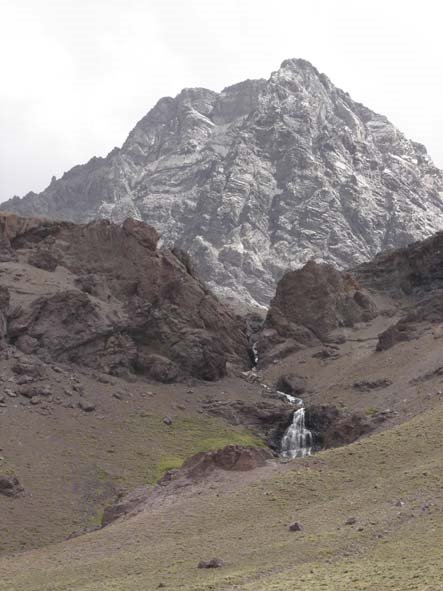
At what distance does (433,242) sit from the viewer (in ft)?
538

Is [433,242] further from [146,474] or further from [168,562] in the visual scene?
[168,562]

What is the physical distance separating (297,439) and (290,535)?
2001 inches

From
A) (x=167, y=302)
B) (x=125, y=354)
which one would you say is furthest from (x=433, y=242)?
(x=125, y=354)

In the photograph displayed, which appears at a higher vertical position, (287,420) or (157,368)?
(157,368)

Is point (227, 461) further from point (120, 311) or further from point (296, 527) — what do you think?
point (120, 311)

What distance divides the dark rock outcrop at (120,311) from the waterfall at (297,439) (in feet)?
66.5

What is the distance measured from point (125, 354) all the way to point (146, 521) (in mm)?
57383

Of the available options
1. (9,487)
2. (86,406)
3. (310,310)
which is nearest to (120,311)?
(86,406)

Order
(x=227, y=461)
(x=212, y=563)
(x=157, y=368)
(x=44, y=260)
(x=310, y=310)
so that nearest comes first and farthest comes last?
(x=212, y=563) → (x=227, y=461) → (x=157, y=368) → (x=44, y=260) → (x=310, y=310)

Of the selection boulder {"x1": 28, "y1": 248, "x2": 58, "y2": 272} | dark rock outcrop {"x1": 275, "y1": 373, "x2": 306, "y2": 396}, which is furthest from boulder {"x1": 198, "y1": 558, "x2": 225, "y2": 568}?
boulder {"x1": 28, "y1": 248, "x2": 58, "y2": 272}

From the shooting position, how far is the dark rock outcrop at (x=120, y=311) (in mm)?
103188

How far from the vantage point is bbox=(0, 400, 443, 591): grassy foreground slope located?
33031 millimetres

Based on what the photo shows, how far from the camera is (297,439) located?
91.6 m

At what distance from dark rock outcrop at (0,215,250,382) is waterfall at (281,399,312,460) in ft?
66.5
